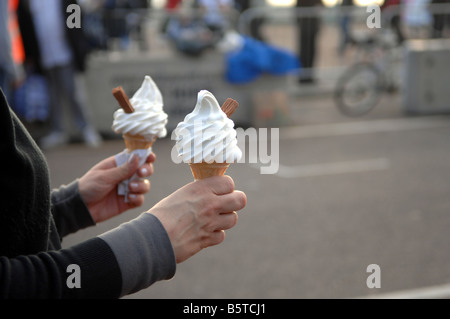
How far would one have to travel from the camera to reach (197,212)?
55.5 inches

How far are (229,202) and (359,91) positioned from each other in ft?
29.2

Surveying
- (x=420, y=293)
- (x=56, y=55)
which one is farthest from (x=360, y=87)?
(x=420, y=293)

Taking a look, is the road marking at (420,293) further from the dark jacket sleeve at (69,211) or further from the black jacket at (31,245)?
the black jacket at (31,245)

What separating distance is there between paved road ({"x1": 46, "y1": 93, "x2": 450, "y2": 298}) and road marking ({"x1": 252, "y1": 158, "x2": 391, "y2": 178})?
12 millimetres

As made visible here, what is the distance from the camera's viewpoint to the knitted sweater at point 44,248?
1222 millimetres

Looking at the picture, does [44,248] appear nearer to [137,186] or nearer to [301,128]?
[137,186]

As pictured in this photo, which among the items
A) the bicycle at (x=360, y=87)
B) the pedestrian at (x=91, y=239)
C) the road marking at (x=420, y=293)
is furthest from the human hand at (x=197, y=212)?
the bicycle at (x=360, y=87)

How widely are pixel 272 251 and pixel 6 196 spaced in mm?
3245

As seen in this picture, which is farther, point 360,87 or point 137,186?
point 360,87

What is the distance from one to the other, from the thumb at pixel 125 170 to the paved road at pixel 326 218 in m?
1.72

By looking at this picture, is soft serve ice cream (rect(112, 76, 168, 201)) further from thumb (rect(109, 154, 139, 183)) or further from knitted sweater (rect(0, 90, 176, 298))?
knitted sweater (rect(0, 90, 176, 298))

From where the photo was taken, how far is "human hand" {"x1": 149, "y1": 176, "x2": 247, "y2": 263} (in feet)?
4.58

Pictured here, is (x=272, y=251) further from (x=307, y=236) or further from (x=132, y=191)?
(x=132, y=191)
